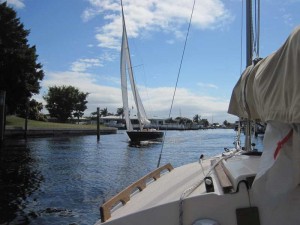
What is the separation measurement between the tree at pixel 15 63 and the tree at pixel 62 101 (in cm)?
5781

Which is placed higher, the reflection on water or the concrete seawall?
the concrete seawall

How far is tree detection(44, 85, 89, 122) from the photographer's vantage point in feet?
361

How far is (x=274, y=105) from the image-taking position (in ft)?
10.6

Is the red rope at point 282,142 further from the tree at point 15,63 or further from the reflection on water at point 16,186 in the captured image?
the tree at point 15,63

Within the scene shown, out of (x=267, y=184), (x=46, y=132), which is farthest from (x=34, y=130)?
(x=267, y=184)

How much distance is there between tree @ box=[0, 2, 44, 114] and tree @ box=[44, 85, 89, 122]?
57.8 m

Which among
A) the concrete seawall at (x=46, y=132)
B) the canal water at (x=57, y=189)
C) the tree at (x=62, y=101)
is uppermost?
the tree at (x=62, y=101)

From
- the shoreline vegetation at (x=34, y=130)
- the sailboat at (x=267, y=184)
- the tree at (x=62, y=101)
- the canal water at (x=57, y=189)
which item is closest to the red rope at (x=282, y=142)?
the sailboat at (x=267, y=184)

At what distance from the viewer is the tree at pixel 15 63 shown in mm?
45906

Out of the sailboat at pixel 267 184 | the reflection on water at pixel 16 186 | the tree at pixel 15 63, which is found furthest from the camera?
the tree at pixel 15 63

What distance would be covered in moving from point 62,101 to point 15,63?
64.7 m

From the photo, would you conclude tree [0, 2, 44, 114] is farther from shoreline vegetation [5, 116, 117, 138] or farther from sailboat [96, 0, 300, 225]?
sailboat [96, 0, 300, 225]

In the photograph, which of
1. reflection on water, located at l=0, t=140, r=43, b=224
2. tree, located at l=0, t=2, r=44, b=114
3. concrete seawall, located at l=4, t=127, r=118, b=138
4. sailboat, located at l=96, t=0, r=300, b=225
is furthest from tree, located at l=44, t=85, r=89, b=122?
sailboat, located at l=96, t=0, r=300, b=225

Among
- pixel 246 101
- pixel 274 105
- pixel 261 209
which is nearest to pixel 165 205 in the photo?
pixel 261 209
